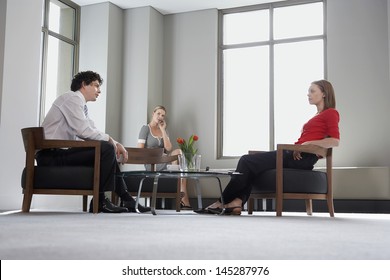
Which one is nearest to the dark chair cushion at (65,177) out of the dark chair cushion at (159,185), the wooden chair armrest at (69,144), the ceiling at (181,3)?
the wooden chair armrest at (69,144)

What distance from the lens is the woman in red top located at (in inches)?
152

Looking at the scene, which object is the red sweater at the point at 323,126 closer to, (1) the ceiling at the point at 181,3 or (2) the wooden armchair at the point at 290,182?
(2) the wooden armchair at the point at 290,182

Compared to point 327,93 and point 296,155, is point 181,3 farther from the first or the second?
point 296,155

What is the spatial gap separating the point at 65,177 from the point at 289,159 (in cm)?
155

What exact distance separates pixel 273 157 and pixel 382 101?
2859 mm

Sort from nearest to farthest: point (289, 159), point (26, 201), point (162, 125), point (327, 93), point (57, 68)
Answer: point (26, 201)
point (289, 159)
point (327, 93)
point (162, 125)
point (57, 68)

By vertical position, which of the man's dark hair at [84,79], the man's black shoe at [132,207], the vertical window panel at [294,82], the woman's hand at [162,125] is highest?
the vertical window panel at [294,82]

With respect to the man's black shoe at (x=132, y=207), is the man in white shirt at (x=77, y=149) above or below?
above

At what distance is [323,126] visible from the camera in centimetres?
400

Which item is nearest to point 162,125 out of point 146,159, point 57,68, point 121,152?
point 57,68

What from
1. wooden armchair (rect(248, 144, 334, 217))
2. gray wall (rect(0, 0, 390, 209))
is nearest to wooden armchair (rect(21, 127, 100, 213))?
wooden armchair (rect(248, 144, 334, 217))

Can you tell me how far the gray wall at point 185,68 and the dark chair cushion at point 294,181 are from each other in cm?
246

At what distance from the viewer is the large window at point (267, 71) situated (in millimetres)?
6938

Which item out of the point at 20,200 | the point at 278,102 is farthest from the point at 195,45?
the point at 20,200
